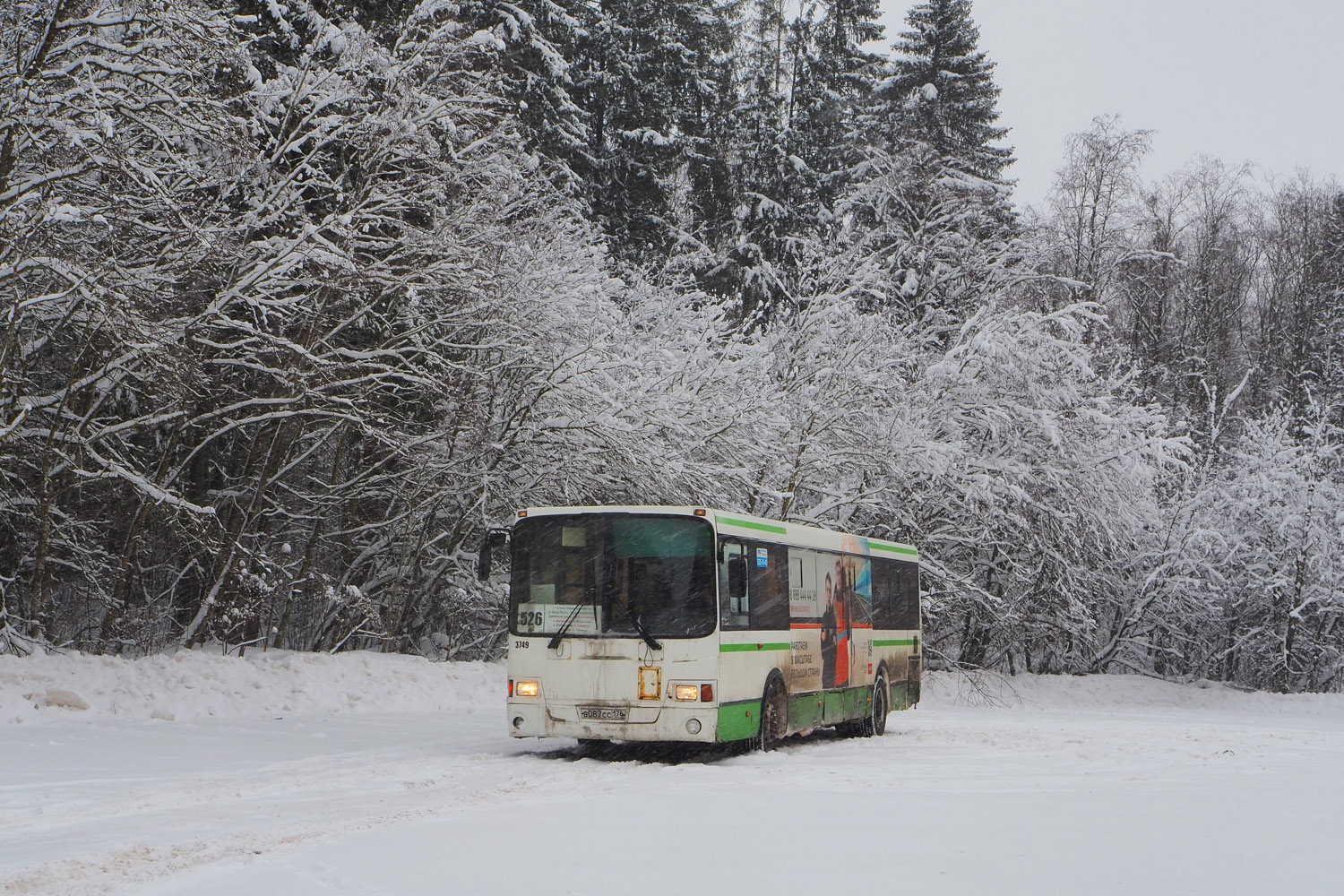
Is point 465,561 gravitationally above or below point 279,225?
below

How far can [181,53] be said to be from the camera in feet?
53.2

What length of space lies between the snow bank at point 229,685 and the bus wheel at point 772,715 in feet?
21.9

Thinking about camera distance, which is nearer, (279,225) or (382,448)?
(279,225)

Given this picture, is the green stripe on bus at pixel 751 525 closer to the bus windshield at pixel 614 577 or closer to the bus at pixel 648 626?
the bus at pixel 648 626

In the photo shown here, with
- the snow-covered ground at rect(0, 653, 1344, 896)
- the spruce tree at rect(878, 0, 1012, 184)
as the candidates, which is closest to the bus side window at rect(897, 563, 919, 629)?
the snow-covered ground at rect(0, 653, 1344, 896)

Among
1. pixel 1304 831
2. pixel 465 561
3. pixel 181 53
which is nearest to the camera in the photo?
pixel 1304 831

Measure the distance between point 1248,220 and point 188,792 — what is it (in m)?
49.5

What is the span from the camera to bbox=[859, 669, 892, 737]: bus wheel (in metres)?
19.0

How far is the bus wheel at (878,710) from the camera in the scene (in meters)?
19.0

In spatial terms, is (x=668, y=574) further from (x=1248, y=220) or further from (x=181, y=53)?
(x=1248, y=220)

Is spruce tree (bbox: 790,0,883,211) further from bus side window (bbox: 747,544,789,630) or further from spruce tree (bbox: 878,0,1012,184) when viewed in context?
bus side window (bbox: 747,544,789,630)

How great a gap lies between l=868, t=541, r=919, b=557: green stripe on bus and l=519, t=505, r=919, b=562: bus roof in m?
0.02

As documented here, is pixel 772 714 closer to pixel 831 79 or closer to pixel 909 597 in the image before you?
pixel 909 597

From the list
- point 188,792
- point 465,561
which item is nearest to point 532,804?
point 188,792
